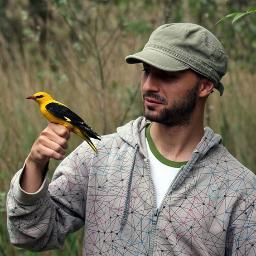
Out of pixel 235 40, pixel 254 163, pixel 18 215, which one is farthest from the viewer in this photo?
pixel 235 40

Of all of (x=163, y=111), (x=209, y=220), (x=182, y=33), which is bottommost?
(x=209, y=220)

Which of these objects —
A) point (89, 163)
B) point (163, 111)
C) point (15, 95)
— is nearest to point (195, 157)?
point (163, 111)

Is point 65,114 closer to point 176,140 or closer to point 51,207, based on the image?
point 51,207

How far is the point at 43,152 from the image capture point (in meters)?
2.41

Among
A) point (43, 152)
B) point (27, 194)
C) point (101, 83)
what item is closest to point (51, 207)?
point (27, 194)

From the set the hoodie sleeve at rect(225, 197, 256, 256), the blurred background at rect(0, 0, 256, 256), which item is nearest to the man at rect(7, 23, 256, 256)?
the hoodie sleeve at rect(225, 197, 256, 256)

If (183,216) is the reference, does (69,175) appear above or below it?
above

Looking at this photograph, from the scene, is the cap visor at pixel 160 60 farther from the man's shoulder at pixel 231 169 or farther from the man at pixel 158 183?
the man's shoulder at pixel 231 169

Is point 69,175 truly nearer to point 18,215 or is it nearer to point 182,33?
point 18,215

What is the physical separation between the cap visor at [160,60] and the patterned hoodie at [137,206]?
0.28 m

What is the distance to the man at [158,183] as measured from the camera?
2.56 metres

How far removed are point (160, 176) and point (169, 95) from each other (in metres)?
0.28

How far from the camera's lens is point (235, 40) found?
276 inches

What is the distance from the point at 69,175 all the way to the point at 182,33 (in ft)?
2.08
